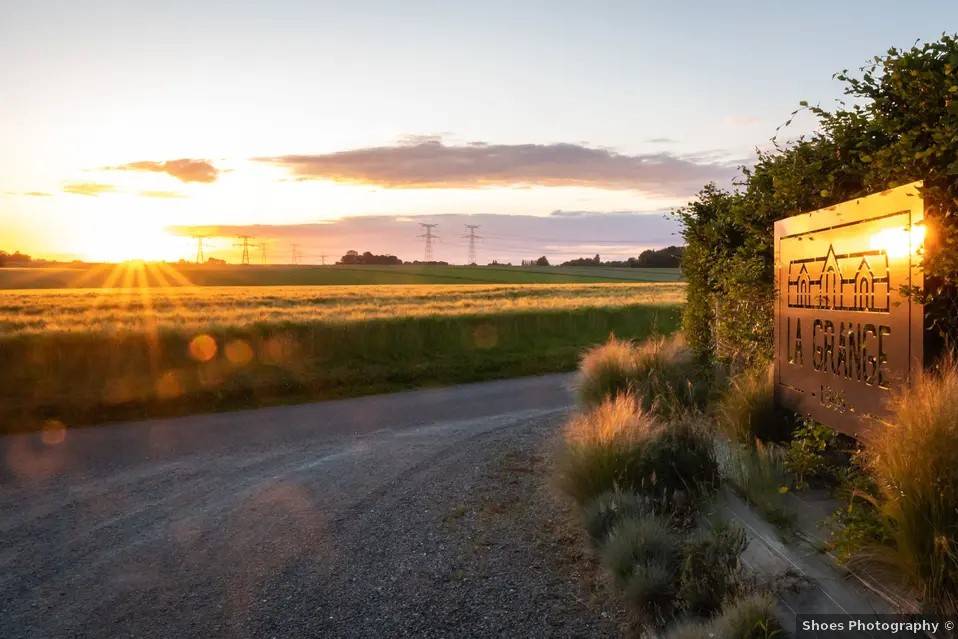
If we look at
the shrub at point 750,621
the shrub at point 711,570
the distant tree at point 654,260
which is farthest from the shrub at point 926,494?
the distant tree at point 654,260

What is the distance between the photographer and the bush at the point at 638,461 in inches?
236

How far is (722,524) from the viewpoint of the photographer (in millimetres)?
4840

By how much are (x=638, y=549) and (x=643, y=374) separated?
5037 mm

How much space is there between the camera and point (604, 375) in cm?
992

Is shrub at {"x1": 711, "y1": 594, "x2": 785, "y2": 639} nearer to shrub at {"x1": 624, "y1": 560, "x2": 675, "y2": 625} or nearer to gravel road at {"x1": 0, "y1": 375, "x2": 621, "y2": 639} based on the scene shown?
shrub at {"x1": 624, "y1": 560, "x2": 675, "y2": 625}

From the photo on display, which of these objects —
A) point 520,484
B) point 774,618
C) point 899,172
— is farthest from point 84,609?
point 899,172

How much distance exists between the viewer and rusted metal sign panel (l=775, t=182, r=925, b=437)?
16.4ft

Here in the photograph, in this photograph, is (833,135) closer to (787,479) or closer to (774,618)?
(787,479)

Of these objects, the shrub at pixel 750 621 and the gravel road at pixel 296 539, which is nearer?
the shrub at pixel 750 621

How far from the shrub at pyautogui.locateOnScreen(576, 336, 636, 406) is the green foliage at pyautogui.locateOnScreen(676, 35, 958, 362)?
116 cm

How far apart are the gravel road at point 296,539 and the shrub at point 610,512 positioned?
241 mm

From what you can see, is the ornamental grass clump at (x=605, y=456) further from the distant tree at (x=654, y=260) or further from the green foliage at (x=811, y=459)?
the distant tree at (x=654, y=260)

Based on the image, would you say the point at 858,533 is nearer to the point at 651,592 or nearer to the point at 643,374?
the point at 651,592

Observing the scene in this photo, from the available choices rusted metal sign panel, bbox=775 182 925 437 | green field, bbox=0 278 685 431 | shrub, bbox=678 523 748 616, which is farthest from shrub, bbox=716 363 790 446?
green field, bbox=0 278 685 431
